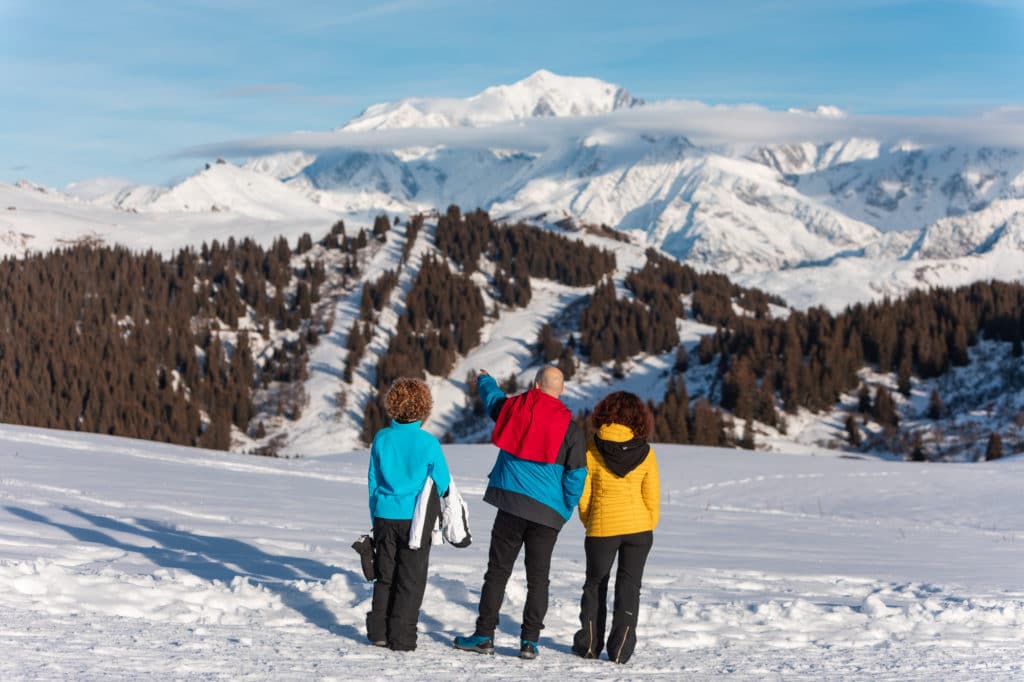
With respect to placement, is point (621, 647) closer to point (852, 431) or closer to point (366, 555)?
point (366, 555)

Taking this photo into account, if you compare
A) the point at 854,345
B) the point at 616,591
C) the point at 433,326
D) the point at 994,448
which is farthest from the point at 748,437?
A: the point at 616,591

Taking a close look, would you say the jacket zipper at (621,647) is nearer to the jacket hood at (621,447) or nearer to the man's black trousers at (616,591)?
the man's black trousers at (616,591)

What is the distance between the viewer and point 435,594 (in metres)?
10.5

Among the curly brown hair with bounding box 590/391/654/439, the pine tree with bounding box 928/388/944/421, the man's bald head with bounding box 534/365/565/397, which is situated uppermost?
the man's bald head with bounding box 534/365/565/397

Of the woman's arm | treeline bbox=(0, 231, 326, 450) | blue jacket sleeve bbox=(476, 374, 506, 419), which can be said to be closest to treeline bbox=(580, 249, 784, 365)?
treeline bbox=(0, 231, 326, 450)

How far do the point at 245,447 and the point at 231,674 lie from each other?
97.6m

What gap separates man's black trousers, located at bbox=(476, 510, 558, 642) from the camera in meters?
8.52

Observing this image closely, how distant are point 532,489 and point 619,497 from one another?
0.79 metres

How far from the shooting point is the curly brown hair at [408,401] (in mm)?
8562

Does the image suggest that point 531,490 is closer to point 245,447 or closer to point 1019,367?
point 1019,367

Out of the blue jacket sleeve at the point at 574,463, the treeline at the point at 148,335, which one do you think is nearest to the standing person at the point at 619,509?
the blue jacket sleeve at the point at 574,463

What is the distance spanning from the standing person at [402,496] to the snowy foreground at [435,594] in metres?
0.52

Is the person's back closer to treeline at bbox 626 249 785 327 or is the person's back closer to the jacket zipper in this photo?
the jacket zipper

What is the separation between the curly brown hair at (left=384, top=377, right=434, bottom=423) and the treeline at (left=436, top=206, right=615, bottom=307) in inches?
4922
